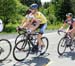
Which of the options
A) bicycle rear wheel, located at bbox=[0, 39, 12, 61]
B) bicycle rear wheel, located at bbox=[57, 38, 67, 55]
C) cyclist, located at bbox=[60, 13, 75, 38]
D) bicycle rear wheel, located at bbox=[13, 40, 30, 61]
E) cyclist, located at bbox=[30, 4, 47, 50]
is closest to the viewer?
bicycle rear wheel, located at bbox=[0, 39, 12, 61]

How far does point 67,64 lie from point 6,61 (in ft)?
7.08

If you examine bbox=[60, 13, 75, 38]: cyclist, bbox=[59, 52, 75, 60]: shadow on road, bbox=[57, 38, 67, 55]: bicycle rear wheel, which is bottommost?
bbox=[59, 52, 75, 60]: shadow on road

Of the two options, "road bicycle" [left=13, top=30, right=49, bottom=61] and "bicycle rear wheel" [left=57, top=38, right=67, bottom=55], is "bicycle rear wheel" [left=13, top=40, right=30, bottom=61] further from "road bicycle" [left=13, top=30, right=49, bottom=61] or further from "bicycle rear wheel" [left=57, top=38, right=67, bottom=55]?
"bicycle rear wheel" [left=57, top=38, right=67, bottom=55]

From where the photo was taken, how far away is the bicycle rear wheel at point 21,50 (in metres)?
10.8

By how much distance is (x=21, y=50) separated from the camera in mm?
10906

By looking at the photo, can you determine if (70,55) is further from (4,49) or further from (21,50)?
(4,49)

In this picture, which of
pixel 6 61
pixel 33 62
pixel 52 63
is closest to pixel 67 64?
pixel 52 63

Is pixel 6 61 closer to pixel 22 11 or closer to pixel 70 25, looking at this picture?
pixel 70 25

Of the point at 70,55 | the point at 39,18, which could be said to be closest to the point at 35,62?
the point at 39,18

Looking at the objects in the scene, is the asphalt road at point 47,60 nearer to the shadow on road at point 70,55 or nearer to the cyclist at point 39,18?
the shadow on road at point 70,55

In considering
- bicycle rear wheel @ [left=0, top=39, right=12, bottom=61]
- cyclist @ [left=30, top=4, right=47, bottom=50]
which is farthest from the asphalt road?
cyclist @ [left=30, top=4, right=47, bottom=50]

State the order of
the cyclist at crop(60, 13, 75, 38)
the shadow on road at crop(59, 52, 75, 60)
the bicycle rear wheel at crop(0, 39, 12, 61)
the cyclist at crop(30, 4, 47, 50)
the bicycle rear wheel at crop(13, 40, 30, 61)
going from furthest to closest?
the cyclist at crop(60, 13, 75, 38) → the shadow on road at crop(59, 52, 75, 60) → the cyclist at crop(30, 4, 47, 50) → the bicycle rear wheel at crop(13, 40, 30, 61) → the bicycle rear wheel at crop(0, 39, 12, 61)

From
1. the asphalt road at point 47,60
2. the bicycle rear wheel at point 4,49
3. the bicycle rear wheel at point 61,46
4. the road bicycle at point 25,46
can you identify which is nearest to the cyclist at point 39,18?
the road bicycle at point 25,46

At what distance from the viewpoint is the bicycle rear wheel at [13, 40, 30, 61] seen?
10.8 m
